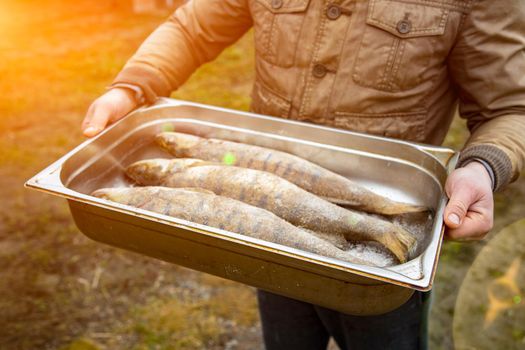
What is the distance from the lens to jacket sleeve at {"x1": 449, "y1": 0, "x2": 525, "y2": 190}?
178 centimetres

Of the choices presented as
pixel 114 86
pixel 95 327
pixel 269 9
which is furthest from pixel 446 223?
pixel 95 327

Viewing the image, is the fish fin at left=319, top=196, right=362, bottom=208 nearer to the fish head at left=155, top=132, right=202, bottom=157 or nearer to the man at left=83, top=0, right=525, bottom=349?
the man at left=83, top=0, right=525, bottom=349

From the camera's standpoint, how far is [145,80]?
2.32 metres

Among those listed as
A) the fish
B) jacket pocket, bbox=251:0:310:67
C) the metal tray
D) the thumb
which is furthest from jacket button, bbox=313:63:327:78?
the thumb

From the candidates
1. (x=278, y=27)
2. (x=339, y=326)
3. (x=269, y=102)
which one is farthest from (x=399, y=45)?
(x=339, y=326)

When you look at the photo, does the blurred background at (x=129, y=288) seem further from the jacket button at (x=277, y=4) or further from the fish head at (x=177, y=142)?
the jacket button at (x=277, y=4)

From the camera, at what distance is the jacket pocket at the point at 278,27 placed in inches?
82.6

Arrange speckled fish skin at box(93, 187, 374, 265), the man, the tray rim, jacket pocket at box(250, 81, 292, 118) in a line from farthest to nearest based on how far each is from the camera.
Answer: jacket pocket at box(250, 81, 292, 118) → the man → speckled fish skin at box(93, 187, 374, 265) → the tray rim

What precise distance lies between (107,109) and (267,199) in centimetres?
86

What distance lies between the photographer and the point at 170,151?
2.30m

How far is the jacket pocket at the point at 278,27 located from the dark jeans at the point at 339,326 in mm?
1171

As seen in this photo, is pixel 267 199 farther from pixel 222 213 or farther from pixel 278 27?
pixel 278 27

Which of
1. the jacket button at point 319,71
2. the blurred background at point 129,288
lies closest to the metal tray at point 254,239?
the jacket button at point 319,71

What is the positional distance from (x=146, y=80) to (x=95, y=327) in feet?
6.57
